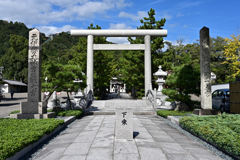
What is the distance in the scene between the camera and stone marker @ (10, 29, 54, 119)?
29.3 ft

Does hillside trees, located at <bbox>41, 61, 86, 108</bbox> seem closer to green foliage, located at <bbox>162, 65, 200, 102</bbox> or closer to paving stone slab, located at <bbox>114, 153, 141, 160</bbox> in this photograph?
green foliage, located at <bbox>162, 65, 200, 102</bbox>

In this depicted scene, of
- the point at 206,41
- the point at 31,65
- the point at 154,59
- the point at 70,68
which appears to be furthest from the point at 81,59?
the point at 206,41

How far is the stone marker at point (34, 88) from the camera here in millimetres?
8927

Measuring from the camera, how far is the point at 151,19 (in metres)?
23.0

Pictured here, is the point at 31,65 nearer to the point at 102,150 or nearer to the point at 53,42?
the point at 102,150

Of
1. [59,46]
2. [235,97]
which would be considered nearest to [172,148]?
[235,97]

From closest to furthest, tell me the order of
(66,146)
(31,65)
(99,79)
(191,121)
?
(66,146) → (191,121) → (31,65) → (99,79)

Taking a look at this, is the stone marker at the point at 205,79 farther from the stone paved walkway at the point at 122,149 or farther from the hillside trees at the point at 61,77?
the hillside trees at the point at 61,77

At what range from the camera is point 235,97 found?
11953 millimetres

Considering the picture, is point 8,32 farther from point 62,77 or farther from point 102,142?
point 102,142

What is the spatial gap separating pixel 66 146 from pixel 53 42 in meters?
80.3

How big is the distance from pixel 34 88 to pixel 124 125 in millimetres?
5476

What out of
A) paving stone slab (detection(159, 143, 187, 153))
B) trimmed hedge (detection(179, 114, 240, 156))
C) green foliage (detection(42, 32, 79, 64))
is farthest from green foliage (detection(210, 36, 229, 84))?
green foliage (detection(42, 32, 79, 64))

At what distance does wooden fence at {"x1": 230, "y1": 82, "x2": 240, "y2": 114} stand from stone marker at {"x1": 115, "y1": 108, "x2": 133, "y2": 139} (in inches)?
352
